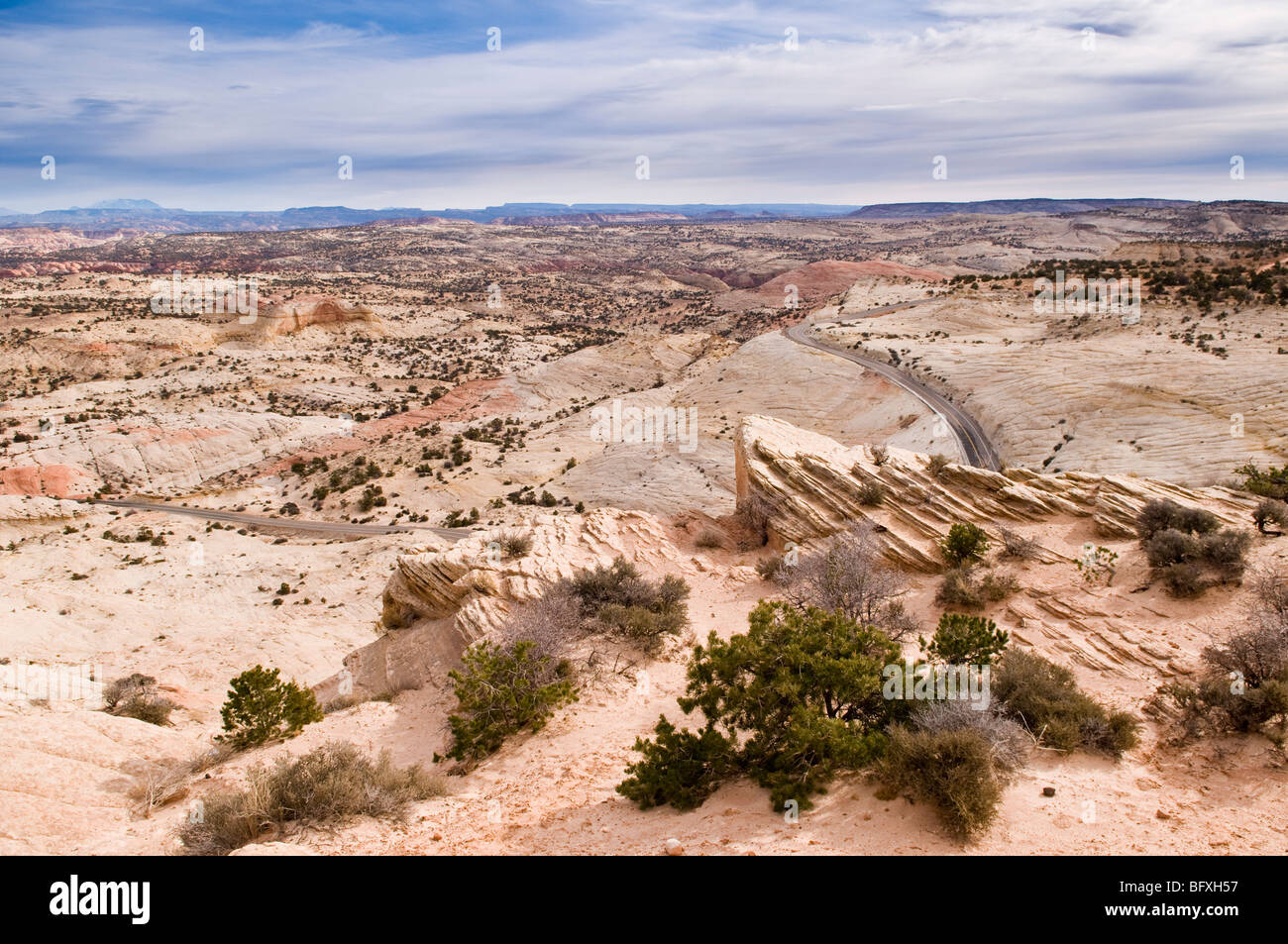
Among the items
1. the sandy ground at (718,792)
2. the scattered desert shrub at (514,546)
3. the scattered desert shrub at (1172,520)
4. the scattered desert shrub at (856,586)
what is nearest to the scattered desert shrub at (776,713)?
the sandy ground at (718,792)

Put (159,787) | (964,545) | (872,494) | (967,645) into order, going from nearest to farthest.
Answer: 1. (159,787)
2. (967,645)
3. (964,545)
4. (872,494)

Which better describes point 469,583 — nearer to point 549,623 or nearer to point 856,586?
point 549,623

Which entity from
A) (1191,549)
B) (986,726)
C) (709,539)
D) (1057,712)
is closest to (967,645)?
(1057,712)

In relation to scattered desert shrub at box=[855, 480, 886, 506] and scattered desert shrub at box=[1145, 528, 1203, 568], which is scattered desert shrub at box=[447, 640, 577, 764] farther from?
scattered desert shrub at box=[1145, 528, 1203, 568]

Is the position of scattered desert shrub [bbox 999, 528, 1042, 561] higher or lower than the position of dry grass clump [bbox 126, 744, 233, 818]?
higher

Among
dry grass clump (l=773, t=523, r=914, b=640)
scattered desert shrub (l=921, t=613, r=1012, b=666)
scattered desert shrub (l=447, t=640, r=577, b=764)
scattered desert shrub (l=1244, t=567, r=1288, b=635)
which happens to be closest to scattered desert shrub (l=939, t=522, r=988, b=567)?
dry grass clump (l=773, t=523, r=914, b=640)
